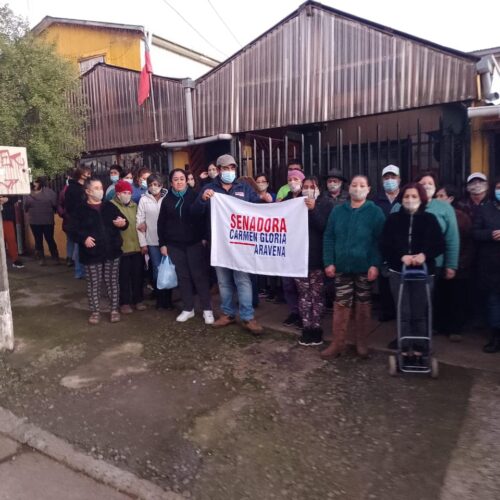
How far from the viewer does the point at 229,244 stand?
5.46 m

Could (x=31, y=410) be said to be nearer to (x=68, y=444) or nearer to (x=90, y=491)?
(x=68, y=444)

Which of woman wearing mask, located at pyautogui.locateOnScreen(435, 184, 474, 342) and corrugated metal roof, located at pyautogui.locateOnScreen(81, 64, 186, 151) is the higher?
corrugated metal roof, located at pyautogui.locateOnScreen(81, 64, 186, 151)

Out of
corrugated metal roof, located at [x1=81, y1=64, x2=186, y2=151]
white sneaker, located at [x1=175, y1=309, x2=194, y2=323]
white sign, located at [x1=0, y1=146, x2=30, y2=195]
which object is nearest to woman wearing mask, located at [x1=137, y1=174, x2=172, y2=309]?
white sneaker, located at [x1=175, y1=309, x2=194, y2=323]

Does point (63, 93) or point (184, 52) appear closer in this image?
point (63, 93)

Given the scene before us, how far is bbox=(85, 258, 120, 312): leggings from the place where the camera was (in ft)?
19.2

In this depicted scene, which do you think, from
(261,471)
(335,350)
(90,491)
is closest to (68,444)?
(90,491)

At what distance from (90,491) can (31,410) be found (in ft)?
4.32

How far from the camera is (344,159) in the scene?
722cm

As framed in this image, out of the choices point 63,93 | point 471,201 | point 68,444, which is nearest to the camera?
point 68,444

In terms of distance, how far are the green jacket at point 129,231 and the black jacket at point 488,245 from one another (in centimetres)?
413

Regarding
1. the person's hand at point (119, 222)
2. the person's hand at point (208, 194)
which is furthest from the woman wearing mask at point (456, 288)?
the person's hand at point (119, 222)

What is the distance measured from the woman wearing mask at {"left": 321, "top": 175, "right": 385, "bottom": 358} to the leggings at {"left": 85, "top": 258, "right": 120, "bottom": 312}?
2.84 m

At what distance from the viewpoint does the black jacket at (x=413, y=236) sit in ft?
13.5

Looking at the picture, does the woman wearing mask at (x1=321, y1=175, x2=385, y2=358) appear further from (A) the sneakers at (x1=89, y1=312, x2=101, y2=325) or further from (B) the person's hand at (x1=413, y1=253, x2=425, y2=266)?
(A) the sneakers at (x1=89, y1=312, x2=101, y2=325)
